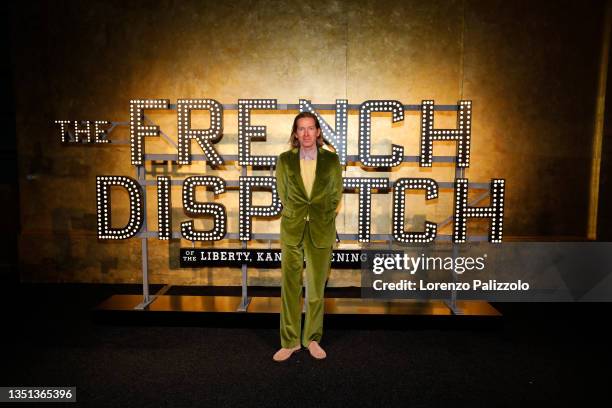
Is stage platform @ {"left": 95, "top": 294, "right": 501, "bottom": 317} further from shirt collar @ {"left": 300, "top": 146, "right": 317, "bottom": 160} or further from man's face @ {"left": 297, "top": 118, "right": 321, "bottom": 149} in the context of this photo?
man's face @ {"left": 297, "top": 118, "right": 321, "bottom": 149}

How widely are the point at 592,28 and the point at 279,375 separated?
534 cm

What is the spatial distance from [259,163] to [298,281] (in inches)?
52.2

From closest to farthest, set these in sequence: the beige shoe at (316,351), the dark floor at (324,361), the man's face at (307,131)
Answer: the dark floor at (324,361)
the man's face at (307,131)
the beige shoe at (316,351)

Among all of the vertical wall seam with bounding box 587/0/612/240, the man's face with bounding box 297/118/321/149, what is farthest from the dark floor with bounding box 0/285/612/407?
the man's face with bounding box 297/118/321/149

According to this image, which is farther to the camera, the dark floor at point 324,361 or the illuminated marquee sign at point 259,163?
the illuminated marquee sign at point 259,163

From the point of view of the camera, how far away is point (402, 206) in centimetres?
378

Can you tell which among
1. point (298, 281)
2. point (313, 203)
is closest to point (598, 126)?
point (313, 203)

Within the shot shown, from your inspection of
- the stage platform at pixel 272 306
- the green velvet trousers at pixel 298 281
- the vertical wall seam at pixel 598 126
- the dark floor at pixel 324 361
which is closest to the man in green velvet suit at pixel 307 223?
the green velvet trousers at pixel 298 281

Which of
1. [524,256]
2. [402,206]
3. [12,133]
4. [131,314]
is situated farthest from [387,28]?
[12,133]

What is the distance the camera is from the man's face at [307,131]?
3.01 m

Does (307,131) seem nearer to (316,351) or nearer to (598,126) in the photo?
(316,351)

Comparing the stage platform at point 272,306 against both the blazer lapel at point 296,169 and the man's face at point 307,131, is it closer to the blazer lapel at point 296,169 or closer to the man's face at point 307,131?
the blazer lapel at point 296,169

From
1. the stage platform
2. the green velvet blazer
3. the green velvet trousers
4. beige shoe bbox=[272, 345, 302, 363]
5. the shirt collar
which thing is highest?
the shirt collar

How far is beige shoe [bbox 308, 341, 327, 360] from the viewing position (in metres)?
3.12
